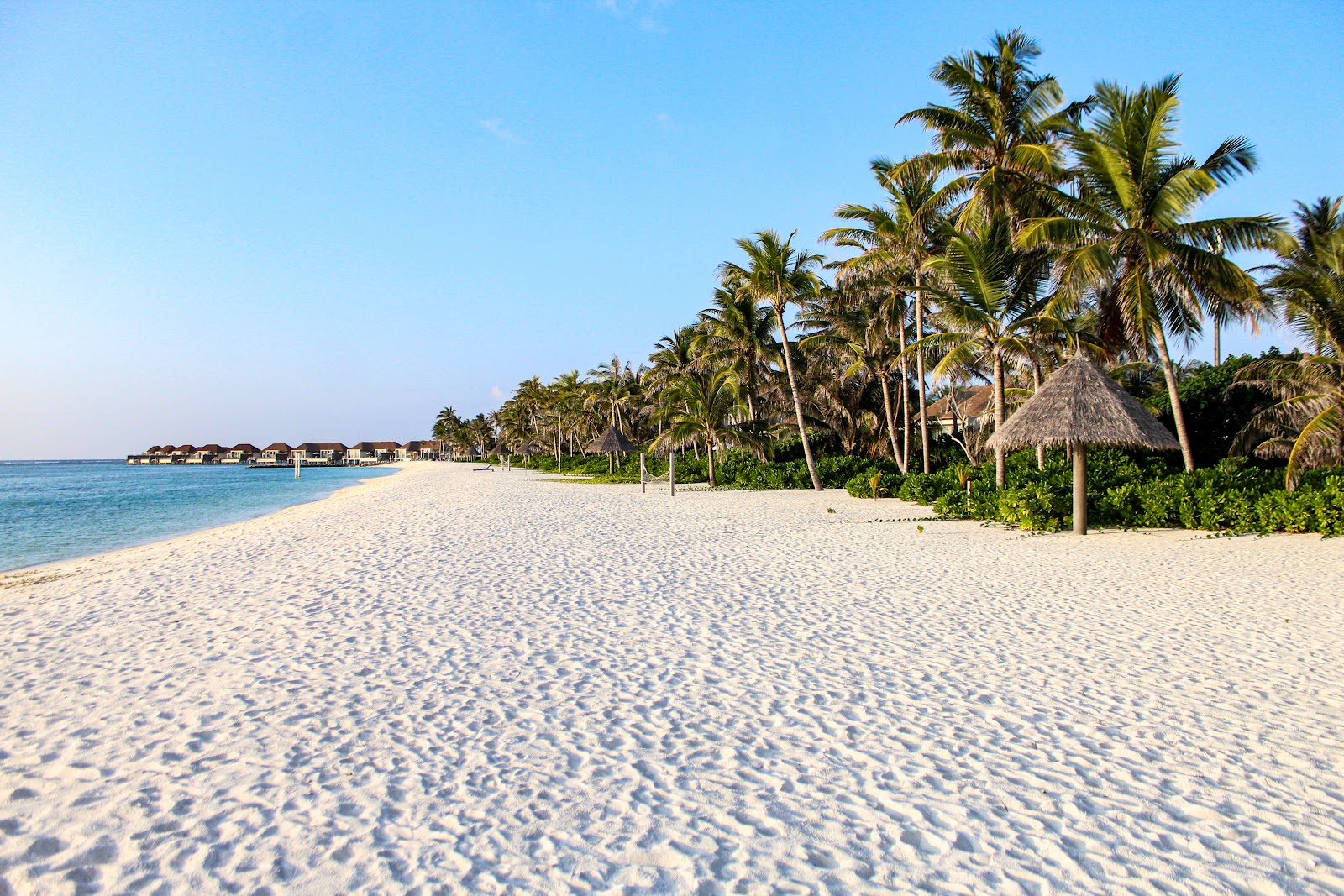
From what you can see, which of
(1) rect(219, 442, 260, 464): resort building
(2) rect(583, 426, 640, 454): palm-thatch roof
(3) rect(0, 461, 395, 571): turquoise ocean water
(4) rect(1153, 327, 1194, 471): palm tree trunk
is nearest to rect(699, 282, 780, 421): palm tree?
(2) rect(583, 426, 640, 454): palm-thatch roof

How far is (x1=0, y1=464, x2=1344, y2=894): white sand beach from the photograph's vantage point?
2602 mm

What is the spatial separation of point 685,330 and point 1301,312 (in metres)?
20.0

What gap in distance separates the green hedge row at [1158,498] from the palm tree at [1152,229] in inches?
42.3

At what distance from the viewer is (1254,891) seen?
7.88ft

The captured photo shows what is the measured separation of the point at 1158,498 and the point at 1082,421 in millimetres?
1708

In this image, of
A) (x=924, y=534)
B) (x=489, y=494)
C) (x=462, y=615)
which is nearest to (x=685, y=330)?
(x=489, y=494)

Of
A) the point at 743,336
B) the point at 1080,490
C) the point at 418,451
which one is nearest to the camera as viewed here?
the point at 1080,490

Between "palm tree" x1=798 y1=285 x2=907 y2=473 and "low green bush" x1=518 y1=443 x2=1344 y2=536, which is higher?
"palm tree" x1=798 y1=285 x2=907 y2=473

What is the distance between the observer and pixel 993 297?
1328 cm

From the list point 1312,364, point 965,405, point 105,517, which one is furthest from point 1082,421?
point 105,517

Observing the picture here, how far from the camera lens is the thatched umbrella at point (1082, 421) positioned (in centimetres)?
1028

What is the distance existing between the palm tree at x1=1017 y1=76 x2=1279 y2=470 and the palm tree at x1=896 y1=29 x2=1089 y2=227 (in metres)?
1.35

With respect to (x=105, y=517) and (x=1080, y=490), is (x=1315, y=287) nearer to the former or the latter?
(x=1080, y=490)

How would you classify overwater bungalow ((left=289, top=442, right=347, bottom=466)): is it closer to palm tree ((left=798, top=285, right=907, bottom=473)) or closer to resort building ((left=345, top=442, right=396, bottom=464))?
resort building ((left=345, top=442, right=396, bottom=464))
